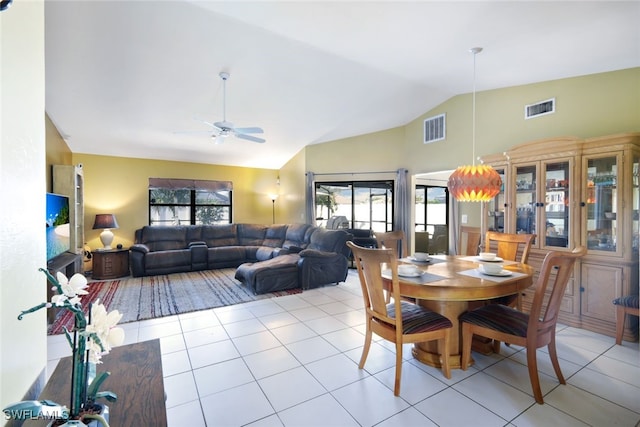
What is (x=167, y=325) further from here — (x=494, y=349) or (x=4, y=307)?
(x=494, y=349)

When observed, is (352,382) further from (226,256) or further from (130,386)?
(226,256)

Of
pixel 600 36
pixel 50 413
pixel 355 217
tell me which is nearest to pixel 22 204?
pixel 50 413

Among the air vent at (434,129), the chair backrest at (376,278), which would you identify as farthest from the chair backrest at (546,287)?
the air vent at (434,129)

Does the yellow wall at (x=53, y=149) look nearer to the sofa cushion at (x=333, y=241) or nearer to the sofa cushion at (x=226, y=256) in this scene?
the sofa cushion at (x=226, y=256)

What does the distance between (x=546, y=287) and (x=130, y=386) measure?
2522 millimetres

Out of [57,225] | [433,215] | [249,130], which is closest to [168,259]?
[57,225]

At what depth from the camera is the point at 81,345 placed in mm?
829

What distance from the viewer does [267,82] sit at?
393 cm

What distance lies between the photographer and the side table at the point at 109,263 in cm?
531

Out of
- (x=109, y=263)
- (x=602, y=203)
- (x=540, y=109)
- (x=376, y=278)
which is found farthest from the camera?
(x=109, y=263)

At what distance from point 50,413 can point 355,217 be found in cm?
605

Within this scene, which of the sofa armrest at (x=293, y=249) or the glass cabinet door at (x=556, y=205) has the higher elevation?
the glass cabinet door at (x=556, y=205)

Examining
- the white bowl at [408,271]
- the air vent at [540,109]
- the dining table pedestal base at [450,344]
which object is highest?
the air vent at [540,109]

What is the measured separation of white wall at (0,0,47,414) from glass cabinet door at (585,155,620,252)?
442 cm
